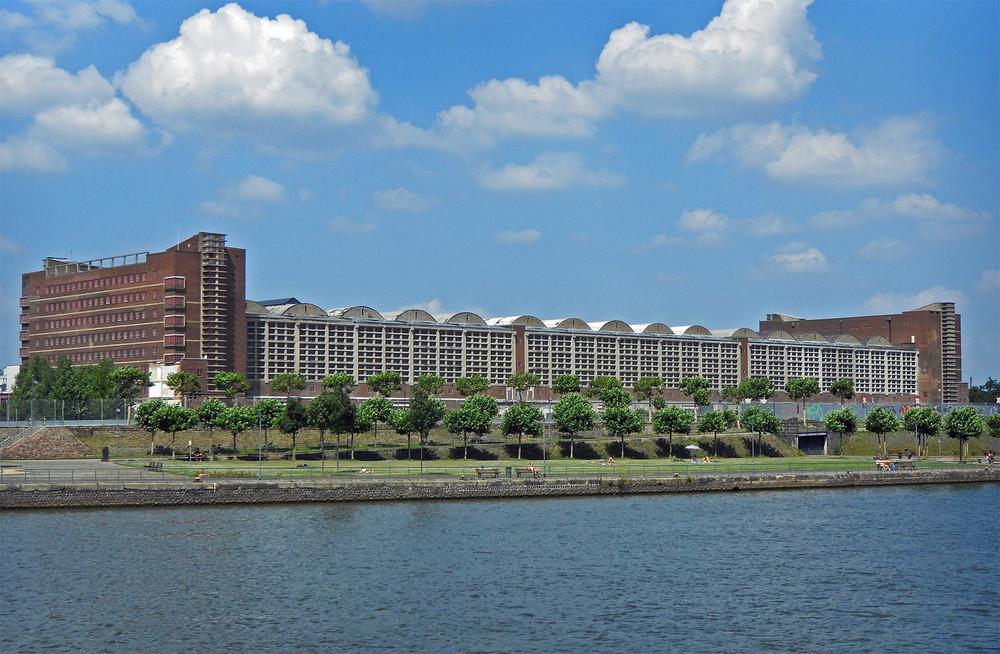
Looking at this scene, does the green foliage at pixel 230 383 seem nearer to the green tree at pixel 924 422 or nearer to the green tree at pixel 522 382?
the green tree at pixel 522 382

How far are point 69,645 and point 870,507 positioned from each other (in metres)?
75.2

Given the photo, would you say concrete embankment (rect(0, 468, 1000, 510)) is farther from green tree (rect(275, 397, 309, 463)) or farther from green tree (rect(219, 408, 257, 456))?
green tree (rect(219, 408, 257, 456))

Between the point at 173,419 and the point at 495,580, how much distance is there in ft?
231

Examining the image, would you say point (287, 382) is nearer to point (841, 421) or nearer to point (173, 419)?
point (173, 419)

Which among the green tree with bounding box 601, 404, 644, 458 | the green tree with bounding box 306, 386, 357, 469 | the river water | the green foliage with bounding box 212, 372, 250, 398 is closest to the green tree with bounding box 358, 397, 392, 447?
the green tree with bounding box 306, 386, 357, 469

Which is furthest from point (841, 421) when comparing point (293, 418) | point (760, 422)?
point (293, 418)

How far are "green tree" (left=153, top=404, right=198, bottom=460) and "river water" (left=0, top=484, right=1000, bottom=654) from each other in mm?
34026

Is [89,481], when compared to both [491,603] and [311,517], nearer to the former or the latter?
[311,517]

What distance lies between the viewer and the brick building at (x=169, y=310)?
6580 inches

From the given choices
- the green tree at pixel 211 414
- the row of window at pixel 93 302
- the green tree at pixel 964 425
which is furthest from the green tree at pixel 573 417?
the row of window at pixel 93 302

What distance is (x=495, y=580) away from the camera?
206 feet

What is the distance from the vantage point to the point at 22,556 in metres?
67.1

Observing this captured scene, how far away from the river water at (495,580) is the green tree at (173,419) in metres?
34.0

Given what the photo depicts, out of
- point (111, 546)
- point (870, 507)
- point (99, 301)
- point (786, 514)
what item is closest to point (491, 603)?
point (111, 546)
